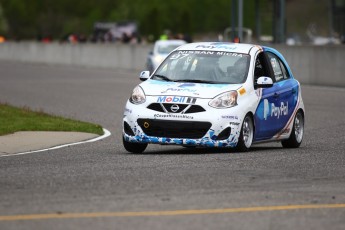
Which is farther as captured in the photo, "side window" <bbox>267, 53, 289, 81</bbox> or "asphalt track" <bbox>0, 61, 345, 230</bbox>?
"side window" <bbox>267, 53, 289, 81</bbox>

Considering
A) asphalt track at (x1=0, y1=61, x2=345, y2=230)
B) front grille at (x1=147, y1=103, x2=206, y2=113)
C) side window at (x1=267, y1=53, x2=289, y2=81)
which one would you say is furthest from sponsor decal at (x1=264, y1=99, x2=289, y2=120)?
front grille at (x1=147, y1=103, x2=206, y2=113)

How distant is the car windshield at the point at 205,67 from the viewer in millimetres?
16938

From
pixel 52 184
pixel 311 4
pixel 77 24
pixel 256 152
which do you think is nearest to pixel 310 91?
pixel 256 152

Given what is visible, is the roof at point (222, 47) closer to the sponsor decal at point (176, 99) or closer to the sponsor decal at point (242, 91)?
the sponsor decal at point (242, 91)

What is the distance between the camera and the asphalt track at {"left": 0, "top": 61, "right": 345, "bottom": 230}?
9.77 metres

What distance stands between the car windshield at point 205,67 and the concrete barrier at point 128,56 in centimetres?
2190

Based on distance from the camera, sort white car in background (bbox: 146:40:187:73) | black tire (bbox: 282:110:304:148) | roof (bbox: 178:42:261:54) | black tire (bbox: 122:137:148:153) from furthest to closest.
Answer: white car in background (bbox: 146:40:187:73) < black tire (bbox: 282:110:304:148) < roof (bbox: 178:42:261:54) < black tire (bbox: 122:137:148:153)

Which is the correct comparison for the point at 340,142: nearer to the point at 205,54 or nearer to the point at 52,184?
the point at 205,54

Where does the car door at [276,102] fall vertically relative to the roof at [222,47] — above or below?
below

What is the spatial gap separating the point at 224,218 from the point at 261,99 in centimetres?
728

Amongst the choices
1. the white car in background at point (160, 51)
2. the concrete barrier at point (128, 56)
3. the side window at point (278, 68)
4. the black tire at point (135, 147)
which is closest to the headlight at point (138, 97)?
the black tire at point (135, 147)

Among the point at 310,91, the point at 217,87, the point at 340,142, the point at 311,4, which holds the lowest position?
the point at 311,4

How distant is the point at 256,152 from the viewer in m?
16.8

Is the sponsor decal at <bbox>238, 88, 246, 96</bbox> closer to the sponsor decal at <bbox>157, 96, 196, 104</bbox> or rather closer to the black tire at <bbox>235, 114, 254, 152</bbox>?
the black tire at <bbox>235, 114, 254, 152</bbox>
